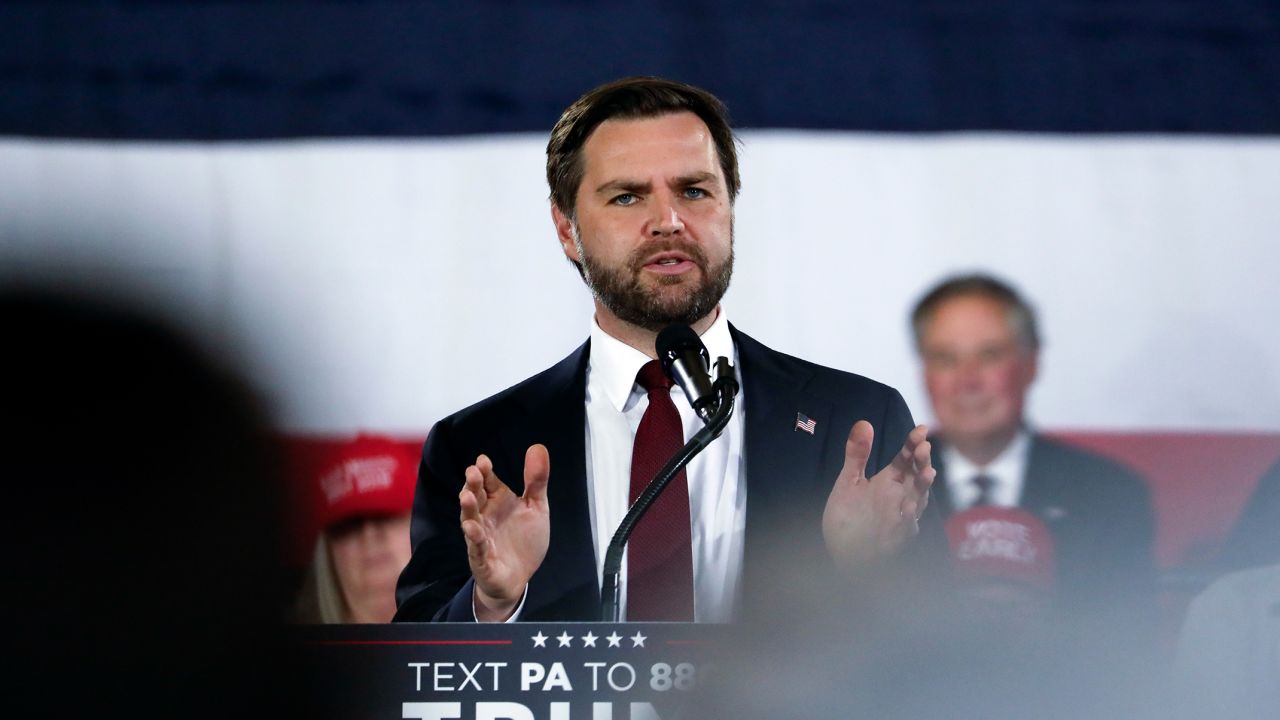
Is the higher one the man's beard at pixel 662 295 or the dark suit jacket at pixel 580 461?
the man's beard at pixel 662 295

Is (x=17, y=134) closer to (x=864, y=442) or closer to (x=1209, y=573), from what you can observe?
(x=864, y=442)

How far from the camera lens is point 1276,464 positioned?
242cm

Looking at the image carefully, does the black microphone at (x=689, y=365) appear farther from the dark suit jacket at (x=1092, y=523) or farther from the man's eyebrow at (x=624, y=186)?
the dark suit jacket at (x=1092, y=523)

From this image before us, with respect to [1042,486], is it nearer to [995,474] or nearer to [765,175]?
[995,474]

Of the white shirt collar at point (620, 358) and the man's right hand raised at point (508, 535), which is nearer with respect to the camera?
the man's right hand raised at point (508, 535)

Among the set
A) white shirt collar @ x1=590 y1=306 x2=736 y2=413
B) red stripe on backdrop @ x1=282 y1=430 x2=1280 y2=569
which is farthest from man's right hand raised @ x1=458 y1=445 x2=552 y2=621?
red stripe on backdrop @ x1=282 y1=430 x2=1280 y2=569

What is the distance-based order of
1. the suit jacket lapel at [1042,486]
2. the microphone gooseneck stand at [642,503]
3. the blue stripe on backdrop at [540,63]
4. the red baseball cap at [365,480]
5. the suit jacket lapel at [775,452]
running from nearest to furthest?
the microphone gooseneck stand at [642,503], the suit jacket lapel at [775,452], the red baseball cap at [365,480], the suit jacket lapel at [1042,486], the blue stripe on backdrop at [540,63]

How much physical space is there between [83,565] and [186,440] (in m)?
0.05

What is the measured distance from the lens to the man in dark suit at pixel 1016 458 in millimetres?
2248

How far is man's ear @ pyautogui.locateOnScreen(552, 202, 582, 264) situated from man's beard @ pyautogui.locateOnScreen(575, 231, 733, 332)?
0.34 feet

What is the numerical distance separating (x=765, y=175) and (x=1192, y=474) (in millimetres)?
960

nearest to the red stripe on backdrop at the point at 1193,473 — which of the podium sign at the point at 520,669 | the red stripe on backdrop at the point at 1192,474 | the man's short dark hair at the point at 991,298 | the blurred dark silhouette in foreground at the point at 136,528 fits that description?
the red stripe on backdrop at the point at 1192,474

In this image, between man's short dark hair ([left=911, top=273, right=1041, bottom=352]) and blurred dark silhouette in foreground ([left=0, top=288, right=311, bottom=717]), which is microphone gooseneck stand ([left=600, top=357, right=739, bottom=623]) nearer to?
blurred dark silhouette in foreground ([left=0, top=288, right=311, bottom=717])

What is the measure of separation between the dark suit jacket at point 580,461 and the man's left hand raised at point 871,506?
212 millimetres
